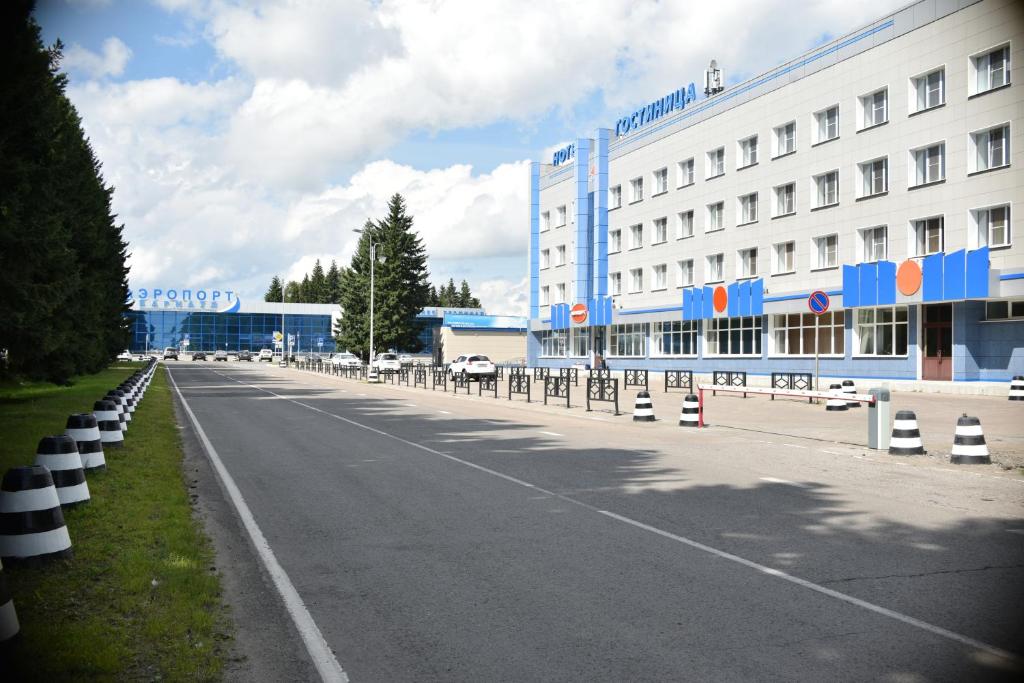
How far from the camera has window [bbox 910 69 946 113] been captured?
36.1m

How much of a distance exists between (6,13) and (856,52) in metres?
40.5

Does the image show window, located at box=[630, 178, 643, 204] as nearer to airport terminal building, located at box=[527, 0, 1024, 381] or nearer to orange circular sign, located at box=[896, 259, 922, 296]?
airport terminal building, located at box=[527, 0, 1024, 381]

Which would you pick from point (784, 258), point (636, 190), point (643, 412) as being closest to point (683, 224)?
point (636, 190)

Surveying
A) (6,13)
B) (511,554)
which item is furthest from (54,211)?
(511,554)

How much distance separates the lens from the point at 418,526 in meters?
8.58

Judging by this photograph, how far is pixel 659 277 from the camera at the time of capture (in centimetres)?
5716

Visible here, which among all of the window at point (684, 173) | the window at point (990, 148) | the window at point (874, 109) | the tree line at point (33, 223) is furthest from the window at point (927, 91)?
the tree line at point (33, 223)

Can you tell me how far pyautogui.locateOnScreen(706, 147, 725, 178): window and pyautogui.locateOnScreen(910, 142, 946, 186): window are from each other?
14.3 metres

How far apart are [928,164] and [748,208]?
12.6m

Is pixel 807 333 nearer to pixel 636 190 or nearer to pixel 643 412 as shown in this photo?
pixel 636 190

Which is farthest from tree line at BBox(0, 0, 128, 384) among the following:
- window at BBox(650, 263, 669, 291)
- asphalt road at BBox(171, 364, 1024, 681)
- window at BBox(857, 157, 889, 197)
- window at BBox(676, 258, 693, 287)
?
window at BBox(650, 263, 669, 291)

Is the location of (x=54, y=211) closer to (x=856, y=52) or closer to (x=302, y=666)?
(x=302, y=666)

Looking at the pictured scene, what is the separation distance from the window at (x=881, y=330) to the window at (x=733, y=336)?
7632 millimetres

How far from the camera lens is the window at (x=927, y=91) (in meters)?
36.1
